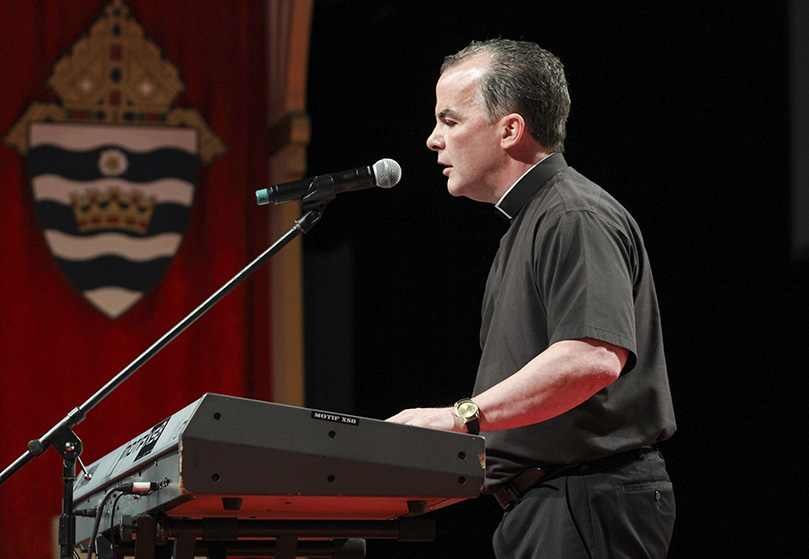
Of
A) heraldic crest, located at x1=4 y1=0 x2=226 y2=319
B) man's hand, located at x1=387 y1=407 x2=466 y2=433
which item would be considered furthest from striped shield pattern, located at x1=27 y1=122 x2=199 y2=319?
man's hand, located at x1=387 y1=407 x2=466 y2=433

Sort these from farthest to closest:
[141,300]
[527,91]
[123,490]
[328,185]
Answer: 1. [141,300]
2. [527,91]
3. [328,185]
4. [123,490]

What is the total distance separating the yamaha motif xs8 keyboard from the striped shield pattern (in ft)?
9.08

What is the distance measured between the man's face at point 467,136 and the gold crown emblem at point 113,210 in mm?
2506

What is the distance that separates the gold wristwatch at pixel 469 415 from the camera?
1.43m

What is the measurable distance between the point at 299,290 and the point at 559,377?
281cm

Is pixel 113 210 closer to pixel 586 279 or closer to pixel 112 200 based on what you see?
pixel 112 200

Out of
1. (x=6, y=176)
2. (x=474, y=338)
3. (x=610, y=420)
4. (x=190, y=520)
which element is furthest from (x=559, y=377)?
(x=6, y=176)

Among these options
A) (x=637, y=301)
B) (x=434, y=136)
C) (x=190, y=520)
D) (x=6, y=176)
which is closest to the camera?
(x=190, y=520)

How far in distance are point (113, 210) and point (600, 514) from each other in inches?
119

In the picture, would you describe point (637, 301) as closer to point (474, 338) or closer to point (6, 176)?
point (474, 338)

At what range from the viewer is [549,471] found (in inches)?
64.1

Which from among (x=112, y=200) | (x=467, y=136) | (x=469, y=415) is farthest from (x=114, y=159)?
(x=469, y=415)

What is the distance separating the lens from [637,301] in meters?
1.69

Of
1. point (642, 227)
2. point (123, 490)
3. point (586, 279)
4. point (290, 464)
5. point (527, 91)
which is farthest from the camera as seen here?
point (642, 227)
